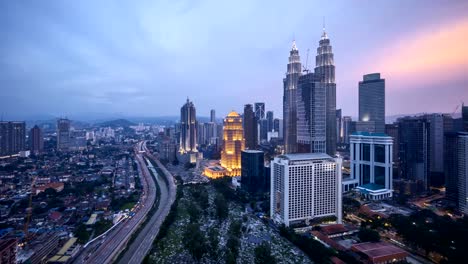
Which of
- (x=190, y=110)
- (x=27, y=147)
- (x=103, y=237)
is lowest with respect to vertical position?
(x=103, y=237)

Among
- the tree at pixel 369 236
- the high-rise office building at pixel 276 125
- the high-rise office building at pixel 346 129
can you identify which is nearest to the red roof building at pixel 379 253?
the tree at pixel 369 236

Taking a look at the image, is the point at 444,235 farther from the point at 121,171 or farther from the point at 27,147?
the point at 27,147

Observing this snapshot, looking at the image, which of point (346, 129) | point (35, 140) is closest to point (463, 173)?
point (346, 129)

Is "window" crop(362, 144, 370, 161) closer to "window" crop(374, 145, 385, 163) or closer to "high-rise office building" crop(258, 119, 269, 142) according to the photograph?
"window" crop(374, 145, 385, 163)

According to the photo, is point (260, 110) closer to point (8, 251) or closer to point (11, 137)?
point (11, 137)

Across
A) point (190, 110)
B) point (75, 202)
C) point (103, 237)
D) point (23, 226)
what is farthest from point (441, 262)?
point (190, 110)

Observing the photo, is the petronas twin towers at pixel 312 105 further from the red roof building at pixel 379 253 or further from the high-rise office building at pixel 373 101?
the red roof building at pixel 379 253
